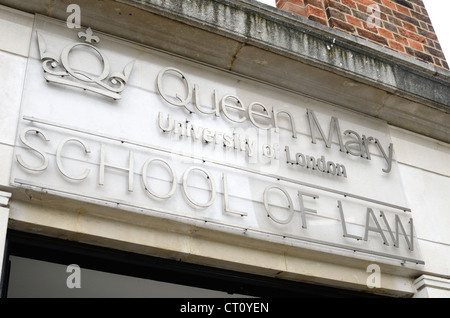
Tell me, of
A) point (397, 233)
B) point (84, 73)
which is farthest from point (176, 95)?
point (397, 233)

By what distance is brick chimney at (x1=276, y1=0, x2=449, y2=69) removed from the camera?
18.0ft

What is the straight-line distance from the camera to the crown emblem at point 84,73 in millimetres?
3947

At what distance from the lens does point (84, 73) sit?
4.06 metres

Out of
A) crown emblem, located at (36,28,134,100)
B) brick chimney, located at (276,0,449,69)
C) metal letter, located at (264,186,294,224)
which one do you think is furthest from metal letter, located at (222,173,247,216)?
brick chimney, located at (276,0,449,69)

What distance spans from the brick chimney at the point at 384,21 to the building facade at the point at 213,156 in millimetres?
362

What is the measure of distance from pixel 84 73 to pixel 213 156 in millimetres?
905

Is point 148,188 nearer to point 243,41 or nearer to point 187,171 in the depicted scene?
point 187,171

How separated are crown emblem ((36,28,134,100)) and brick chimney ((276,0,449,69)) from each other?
6.17ft

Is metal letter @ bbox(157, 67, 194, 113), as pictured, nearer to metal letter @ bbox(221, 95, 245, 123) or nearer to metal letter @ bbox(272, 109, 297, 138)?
metal letter @ bbox(221, 95, 245, 123)

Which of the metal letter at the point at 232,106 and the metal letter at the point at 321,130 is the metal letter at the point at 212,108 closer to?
the metal letter at the point at 232,106

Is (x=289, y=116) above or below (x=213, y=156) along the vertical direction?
above

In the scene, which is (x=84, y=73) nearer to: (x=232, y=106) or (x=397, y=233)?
(x=232, y=106)

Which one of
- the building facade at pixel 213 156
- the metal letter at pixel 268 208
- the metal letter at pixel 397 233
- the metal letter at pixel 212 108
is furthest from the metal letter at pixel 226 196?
the metal letter at pixel 397 233

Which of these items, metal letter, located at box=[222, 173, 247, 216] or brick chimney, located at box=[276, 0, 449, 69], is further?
brick chimney, located at box=[276, 0, 449, 69]
